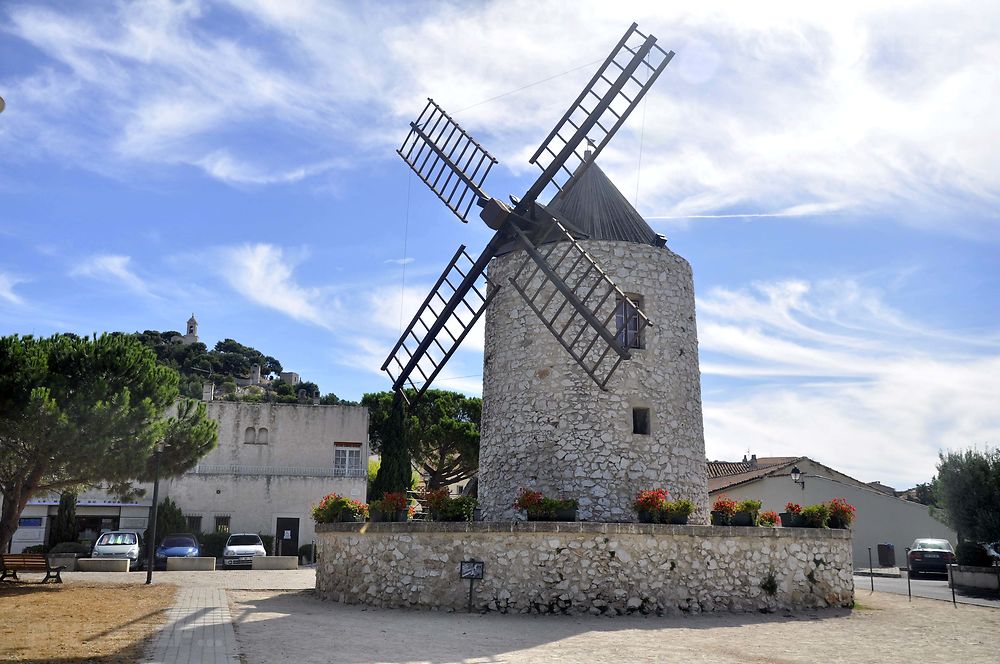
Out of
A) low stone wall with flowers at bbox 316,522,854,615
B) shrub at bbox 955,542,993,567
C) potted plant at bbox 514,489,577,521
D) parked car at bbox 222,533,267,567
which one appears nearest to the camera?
low stone wall with flowers at bbox 316,522,854,615

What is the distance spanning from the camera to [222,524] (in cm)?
2977

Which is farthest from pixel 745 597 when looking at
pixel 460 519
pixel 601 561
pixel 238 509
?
pixel 238 509

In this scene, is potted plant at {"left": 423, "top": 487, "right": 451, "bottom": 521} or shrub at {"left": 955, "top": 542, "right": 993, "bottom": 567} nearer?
potted plant at {"left": 423, "top": 487, "right": 451, "bottom": 521}

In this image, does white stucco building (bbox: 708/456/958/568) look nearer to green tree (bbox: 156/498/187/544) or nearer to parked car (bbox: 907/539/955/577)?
parked car (bbox: 907/539/955/577)

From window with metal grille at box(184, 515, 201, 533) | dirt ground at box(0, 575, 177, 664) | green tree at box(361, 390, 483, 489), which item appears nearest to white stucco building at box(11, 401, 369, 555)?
window with metal grille at box(184, 515, 201, 533)

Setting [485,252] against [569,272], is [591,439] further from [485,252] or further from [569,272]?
[485,252]

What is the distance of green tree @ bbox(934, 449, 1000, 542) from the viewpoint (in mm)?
19703

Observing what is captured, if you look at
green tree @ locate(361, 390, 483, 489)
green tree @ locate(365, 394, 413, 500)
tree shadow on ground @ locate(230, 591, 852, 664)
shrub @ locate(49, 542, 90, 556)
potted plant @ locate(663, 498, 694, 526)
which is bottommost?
shrub @ locate(49, 542, 90, 556)

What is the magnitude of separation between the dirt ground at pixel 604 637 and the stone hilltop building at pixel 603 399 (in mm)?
2914

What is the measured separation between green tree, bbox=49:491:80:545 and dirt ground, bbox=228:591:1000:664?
19.9 meters

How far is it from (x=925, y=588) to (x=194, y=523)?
23929 mm

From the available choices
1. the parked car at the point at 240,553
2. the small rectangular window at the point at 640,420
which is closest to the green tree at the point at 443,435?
the parked car at the point at 240,553

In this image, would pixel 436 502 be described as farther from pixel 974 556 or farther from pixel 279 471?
pixel 279 471

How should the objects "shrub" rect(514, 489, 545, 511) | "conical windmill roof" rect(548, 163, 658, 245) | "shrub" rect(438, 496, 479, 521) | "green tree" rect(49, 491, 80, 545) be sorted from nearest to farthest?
"shrub" rect(514, 489, 545, 511)
"shrub" rect(438, 496, 479, 521)
"conical windmill roof" rect(548, 163, 658, 245)
"green tree" rect(49, 491, 80, 545)
